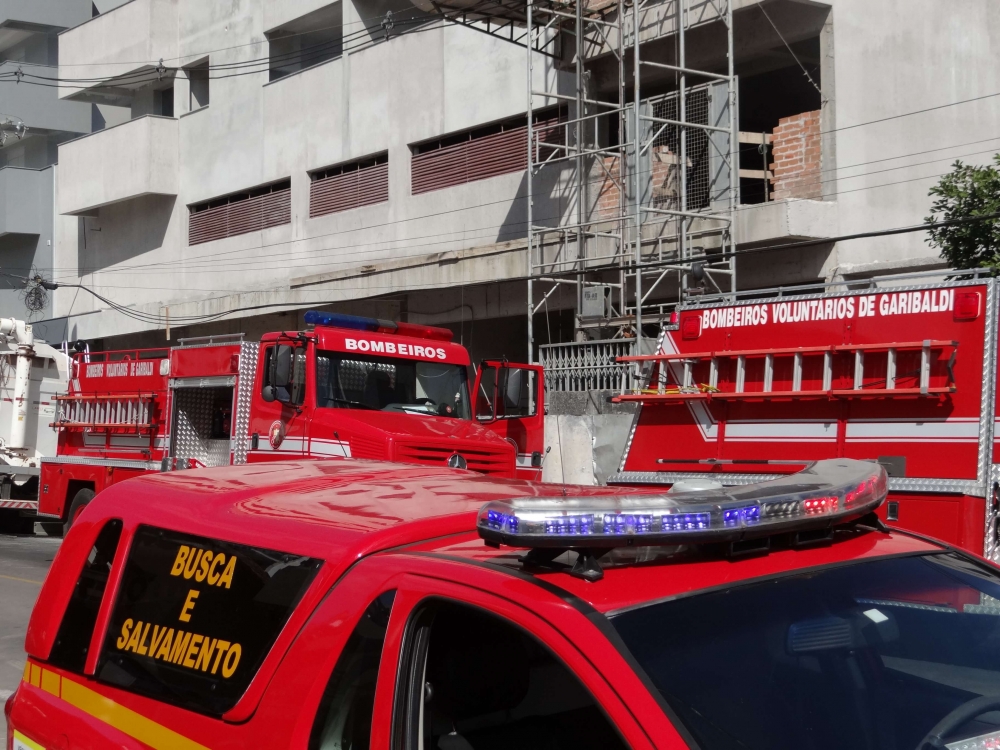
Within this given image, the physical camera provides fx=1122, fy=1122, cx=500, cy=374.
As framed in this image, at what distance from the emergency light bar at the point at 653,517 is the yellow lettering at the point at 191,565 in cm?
121

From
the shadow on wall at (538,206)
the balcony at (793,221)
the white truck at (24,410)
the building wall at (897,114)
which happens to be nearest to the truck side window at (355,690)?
the balcony at (793,221)

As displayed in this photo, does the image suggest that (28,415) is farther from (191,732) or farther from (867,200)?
(191,732)

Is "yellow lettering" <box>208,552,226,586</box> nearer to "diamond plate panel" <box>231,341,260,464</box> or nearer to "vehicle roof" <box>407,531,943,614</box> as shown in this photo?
"vehicle roof" <box>407,531,943,614</box>

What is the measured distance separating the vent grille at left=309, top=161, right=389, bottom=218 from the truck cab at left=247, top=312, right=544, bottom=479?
12.4 metres

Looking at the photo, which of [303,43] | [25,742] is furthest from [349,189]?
[25,742]

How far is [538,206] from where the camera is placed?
20.5 m

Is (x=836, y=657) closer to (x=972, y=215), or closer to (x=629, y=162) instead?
(x=972, y=215)

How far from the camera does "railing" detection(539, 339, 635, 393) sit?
17156mm

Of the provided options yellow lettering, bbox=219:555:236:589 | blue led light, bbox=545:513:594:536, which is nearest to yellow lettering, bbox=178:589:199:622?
yellow lettering, bbox=219:555:236:589

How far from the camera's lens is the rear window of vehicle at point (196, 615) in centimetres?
282

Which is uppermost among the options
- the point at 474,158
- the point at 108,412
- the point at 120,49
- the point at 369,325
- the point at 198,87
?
the point at 120,49

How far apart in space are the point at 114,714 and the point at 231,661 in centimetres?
53

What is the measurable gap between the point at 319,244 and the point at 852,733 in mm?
24152

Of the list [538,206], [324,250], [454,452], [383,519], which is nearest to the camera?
[383,519]
